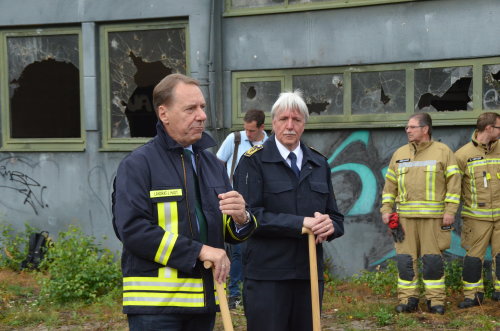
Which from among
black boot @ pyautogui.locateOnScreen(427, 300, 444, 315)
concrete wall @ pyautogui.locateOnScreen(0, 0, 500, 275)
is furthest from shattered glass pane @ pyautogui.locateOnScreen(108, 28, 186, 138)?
black boot @ pyautogui.locateOnScreen(427, 300, 444, 315)

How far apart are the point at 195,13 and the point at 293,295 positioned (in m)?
6.21

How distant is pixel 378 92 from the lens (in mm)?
9227

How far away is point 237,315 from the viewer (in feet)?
25.1

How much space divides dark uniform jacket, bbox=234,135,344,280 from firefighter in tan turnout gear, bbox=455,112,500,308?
12.3 feet

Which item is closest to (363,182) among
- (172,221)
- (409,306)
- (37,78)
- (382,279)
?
(382,279)

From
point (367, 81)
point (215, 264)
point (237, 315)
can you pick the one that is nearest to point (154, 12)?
point (367, 81)

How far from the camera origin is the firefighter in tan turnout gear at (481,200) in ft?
25.6

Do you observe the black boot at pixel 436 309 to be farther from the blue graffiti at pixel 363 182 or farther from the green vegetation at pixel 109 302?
the blue graffiti at pixel 363 182

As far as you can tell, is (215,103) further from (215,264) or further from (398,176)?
(215,264)

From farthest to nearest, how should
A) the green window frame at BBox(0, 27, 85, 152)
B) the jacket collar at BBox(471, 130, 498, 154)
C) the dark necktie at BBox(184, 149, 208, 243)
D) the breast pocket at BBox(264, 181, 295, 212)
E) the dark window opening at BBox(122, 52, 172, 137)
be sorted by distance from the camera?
the green window frame at BBox(0, 27, 85, 152)
the dark window opening at BBox(122, 52, 172, 137)
the jacket collar at BBox(471, 130, 498, 154)
the breast pocket at BBox(264, 181, 295, 212)
the dark necktie at BBox(184, 149, 208, 243)

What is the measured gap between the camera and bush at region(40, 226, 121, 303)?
8523 mm

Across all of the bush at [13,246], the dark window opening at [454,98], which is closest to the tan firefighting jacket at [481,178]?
the dark window opening at [454,98]

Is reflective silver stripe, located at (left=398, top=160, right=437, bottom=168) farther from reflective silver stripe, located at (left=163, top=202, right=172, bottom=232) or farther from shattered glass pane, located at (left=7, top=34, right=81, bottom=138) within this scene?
shattered glass pane, located at (left=7, top=34, right=81, bottom=138)

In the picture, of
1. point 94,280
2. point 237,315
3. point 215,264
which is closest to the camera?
point 215,264
